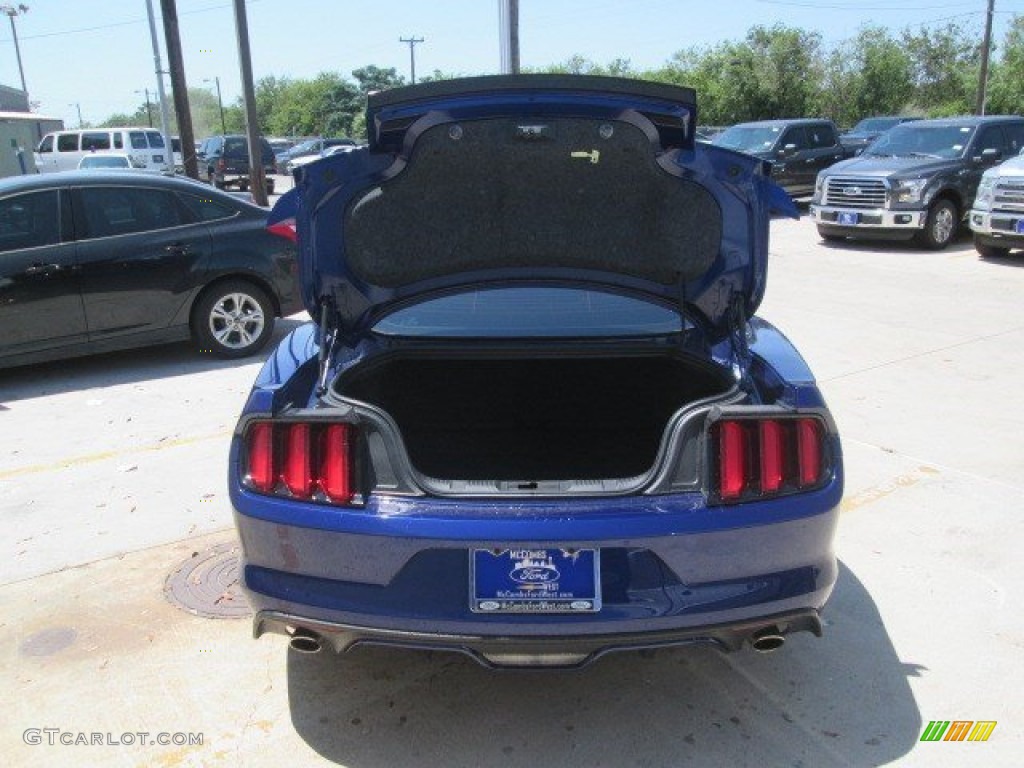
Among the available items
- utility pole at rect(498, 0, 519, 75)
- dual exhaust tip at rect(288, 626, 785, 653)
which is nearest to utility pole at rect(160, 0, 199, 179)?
utility pole at rect(498, 0, 519, 75)

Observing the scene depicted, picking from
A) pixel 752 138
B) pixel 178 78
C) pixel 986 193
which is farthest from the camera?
pixel 752 138

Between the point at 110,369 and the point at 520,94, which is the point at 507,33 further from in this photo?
the point at 520,94

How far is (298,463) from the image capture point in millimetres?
2451

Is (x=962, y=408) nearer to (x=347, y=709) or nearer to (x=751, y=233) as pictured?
(x=751, y=233)

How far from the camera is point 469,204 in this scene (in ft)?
10.0

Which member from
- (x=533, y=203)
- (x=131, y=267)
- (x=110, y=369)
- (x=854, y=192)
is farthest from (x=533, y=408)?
(x=854, y=192)

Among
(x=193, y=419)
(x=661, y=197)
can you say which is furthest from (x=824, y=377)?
(x=193, y=419)

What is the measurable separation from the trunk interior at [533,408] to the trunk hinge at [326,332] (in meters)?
0.18

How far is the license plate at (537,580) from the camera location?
90.3 inches

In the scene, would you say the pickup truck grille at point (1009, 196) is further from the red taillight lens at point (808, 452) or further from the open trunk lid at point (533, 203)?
the red taillight lens at point (808, 452)

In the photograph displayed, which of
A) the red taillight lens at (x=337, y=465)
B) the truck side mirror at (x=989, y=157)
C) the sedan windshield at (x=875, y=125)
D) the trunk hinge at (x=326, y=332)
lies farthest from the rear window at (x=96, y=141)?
the red taillight lens at (x=337, y=465)

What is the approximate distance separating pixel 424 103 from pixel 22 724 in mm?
2316

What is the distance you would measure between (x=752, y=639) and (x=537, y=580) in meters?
0.65

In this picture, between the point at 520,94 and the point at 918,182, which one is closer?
the point at 520,94
